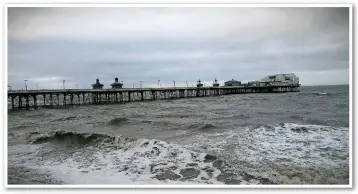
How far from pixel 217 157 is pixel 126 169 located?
1.21 meters

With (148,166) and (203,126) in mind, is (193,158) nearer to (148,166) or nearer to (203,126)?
(148,166)

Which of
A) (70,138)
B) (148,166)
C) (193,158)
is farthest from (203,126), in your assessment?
(148,166)

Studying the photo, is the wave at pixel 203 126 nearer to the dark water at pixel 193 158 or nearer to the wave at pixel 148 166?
the dark water at pixel 193 158

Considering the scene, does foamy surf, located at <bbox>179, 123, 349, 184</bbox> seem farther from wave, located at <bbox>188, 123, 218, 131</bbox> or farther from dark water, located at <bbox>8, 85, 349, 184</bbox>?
wave, located at <bbox>188, 123, 218, 131</bbox>

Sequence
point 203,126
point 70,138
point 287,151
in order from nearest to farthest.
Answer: point 287,151
point 70,138
point 203,126

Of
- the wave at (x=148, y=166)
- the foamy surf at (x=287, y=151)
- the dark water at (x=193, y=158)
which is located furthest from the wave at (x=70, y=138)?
the foamy surf at (x=287, y=151)

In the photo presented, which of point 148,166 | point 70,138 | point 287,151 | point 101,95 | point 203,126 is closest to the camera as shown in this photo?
point 148,166

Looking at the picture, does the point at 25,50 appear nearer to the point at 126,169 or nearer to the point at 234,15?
the point at 126,169

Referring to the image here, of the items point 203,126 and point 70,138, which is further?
point 203,126

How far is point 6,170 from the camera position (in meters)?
3.33

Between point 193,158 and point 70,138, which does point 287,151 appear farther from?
point 70,138

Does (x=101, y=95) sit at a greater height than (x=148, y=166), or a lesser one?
greater

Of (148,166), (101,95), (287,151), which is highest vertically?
(101,95)
